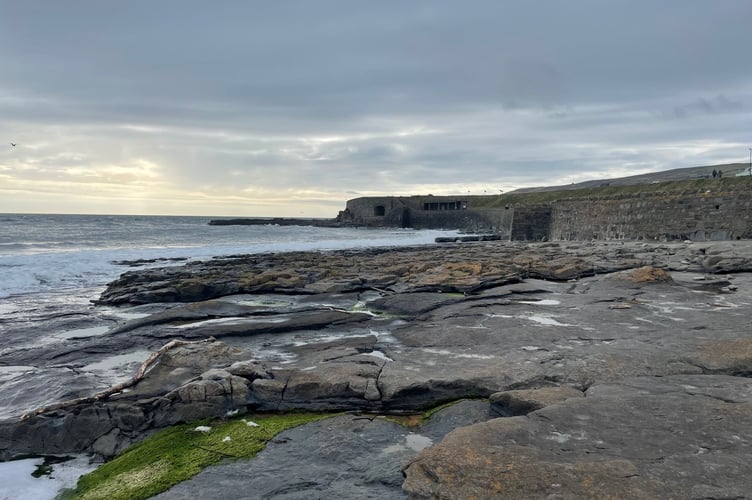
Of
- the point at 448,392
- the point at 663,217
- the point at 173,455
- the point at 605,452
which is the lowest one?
the point at 173,455

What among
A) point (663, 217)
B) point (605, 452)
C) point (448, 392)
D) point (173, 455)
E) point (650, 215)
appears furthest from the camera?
point (650, 215)

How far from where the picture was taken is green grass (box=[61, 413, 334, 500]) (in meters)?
4.46

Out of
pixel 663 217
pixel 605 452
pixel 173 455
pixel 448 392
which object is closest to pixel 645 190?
pixel 663 217

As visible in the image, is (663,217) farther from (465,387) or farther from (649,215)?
(465,387)

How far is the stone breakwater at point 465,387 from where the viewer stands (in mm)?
3732

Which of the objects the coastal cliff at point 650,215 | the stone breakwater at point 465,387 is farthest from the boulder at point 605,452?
the coastal cliff at point 650,215

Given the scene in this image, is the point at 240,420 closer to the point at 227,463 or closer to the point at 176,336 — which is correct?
the point at 227,463

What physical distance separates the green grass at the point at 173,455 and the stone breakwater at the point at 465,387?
0.72ft

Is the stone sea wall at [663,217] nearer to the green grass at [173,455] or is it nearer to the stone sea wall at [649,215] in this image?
the stone sea wall at [649,215]

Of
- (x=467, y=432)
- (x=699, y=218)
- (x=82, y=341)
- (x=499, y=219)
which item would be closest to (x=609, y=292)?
(x=467, y=432)

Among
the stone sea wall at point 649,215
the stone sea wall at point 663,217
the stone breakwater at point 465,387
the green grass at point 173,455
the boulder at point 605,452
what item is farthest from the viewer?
the stone sea wall at point 649,215

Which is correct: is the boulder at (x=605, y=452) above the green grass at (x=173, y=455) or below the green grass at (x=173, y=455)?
above

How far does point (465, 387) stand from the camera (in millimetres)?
5871

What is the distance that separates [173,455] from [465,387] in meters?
3.16
